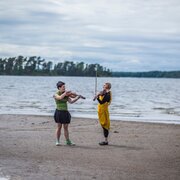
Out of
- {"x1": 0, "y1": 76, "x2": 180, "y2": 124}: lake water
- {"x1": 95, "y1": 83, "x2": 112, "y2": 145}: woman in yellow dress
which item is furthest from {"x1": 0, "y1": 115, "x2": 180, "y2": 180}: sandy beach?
{"x1": 0, "y1": 76, "x2": 180, "y2": 124}: lake water

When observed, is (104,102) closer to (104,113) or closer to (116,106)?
(104,113)

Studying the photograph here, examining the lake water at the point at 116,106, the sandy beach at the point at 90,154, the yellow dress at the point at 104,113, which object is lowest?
the lake water at the point at 116,106

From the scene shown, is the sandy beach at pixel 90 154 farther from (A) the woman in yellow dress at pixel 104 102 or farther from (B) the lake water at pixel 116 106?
(B) the lake water at pixel 116 106

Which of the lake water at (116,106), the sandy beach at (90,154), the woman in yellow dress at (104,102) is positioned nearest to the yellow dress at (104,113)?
Answer: the woman in yellow dress at (104,102)

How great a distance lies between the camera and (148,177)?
8.85m

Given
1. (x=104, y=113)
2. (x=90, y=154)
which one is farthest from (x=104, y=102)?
(x=90, y=154)

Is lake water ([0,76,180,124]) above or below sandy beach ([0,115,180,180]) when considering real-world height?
below

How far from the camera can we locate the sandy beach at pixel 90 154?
9.00m

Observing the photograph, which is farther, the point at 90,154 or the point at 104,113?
the point at 104,113

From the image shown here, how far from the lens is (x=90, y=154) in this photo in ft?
37.2

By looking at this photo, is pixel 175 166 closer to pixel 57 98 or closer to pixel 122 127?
pixel 57 98

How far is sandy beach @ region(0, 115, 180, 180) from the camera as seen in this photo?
9.00 meters

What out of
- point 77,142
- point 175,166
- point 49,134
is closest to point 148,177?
point 175,166

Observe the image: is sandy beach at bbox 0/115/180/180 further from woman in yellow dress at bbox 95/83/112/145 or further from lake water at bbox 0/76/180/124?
lake water at bbox 0/76/180/124
